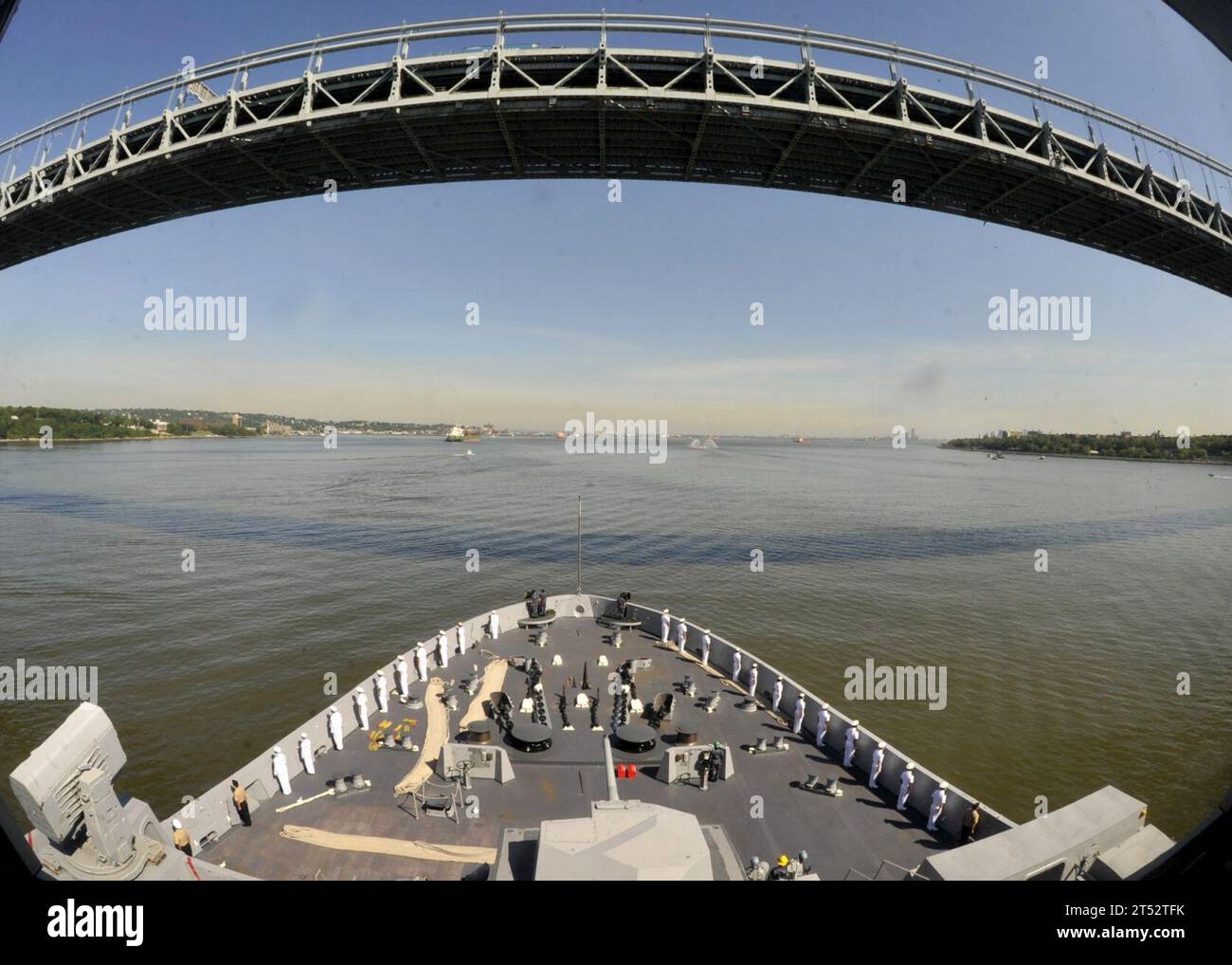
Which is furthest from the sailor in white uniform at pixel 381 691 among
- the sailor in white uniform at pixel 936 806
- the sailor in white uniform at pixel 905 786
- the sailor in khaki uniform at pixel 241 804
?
the sailor in white uniform at pixel 936 806

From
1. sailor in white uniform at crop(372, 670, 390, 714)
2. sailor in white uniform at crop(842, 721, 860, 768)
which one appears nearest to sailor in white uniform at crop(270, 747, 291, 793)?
sailor in white uniform at crop(372, 670, 390, 714)

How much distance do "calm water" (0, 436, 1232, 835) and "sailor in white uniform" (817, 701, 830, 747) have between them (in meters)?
8.14

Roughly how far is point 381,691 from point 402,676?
59 cm

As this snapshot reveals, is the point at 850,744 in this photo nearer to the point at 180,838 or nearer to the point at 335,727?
the point at 335,727

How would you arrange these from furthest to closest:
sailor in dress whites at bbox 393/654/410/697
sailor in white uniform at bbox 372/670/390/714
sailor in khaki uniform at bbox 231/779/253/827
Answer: sailor in dress whites at bbox 393/654/410/697, sailor in white uniform at bbox 372/670/390/714, sailor in khaki uniform at bbox 231/779/253/827

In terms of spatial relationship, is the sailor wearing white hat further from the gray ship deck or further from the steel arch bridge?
the steel arch bridge

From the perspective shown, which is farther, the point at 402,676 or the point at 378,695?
the point at 402,676

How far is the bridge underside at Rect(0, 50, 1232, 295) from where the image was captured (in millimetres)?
20922

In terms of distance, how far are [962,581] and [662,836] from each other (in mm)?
42553

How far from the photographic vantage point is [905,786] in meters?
9.41

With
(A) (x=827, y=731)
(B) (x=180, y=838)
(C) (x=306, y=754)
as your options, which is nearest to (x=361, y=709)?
(C) (x=306, y=754)

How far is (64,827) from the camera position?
189 inches

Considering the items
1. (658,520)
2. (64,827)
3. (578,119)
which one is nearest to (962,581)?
(658,520)

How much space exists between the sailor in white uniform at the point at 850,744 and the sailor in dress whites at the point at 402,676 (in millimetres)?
10963
